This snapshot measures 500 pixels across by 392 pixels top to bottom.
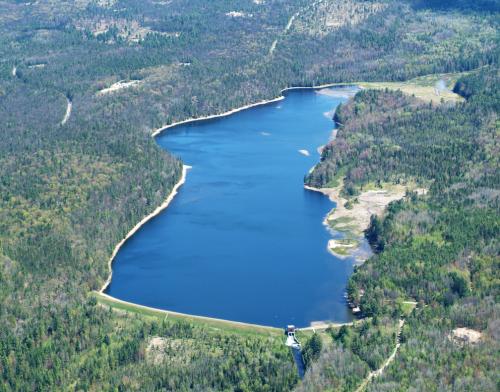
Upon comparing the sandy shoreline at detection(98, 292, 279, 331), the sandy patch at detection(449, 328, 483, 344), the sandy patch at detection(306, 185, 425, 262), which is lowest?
the sandy shoreline at detection(98, 292, 279, 331)

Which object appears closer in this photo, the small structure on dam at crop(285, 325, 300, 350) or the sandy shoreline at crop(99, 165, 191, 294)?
the small structure on dam at crop(285, 325, 300, 350)

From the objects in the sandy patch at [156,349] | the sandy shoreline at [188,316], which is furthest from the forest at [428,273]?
the sandy patch at [156,349]

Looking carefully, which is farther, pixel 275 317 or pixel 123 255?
pixel 123 255

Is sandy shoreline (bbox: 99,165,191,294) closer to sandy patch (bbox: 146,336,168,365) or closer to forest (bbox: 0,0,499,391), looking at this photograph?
forest (bbox: 0,0,499,391)

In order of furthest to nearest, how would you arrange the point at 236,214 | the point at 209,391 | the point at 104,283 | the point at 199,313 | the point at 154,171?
1. the point at 154,171
2. the point at 236,214
3. the point at 104,283
4. the point at 199,313
5. the point at 209,391

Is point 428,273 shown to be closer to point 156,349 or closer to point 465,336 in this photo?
point 465,336

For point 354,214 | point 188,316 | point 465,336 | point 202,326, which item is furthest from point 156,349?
point 354,214

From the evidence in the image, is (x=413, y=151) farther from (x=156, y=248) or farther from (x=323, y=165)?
(x=156, y=248)

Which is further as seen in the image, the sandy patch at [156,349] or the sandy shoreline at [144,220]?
the sandy shoreline at [144,220]

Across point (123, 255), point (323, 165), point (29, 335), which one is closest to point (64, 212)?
point (123, 255)

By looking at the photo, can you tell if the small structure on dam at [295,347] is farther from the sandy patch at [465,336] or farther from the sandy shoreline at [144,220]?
the sandy shoreline at [144,220]

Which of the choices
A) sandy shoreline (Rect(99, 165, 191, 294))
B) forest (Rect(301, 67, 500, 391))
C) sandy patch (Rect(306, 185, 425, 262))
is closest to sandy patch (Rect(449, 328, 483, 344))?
forest (Rect(301, 67, 500, 391))
